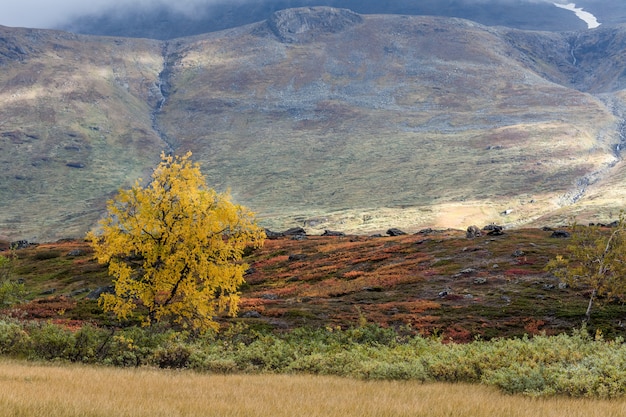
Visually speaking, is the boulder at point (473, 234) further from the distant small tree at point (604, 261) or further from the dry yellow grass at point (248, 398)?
the dry yellow grass at point (248, 398)

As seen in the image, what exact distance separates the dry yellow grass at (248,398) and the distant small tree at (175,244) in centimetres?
1068

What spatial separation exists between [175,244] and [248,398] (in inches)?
680

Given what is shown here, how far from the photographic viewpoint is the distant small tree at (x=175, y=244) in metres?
28.4

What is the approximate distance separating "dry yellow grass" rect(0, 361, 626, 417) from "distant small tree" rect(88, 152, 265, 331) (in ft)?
35.0

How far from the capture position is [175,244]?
2886cm

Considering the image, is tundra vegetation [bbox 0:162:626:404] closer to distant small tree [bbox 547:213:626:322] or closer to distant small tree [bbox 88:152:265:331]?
distant small tree [bbox 88:152:265:331]

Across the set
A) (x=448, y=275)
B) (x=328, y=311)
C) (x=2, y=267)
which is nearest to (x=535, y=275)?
(x=448, y=275)

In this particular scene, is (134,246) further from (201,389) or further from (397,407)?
(397,407)

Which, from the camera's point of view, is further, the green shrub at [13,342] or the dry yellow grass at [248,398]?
the green shrub at [13,342]

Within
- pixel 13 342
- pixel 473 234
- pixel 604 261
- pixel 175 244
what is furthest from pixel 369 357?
pixel 473 234

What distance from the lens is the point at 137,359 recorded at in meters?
22.2

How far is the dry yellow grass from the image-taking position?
1041 centimetres

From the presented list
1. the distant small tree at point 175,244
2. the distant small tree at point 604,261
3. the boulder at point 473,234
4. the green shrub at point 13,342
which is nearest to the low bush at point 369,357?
the green shrub at point 13,342

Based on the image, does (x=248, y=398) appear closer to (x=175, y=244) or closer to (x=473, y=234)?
(x=175, y=244)
